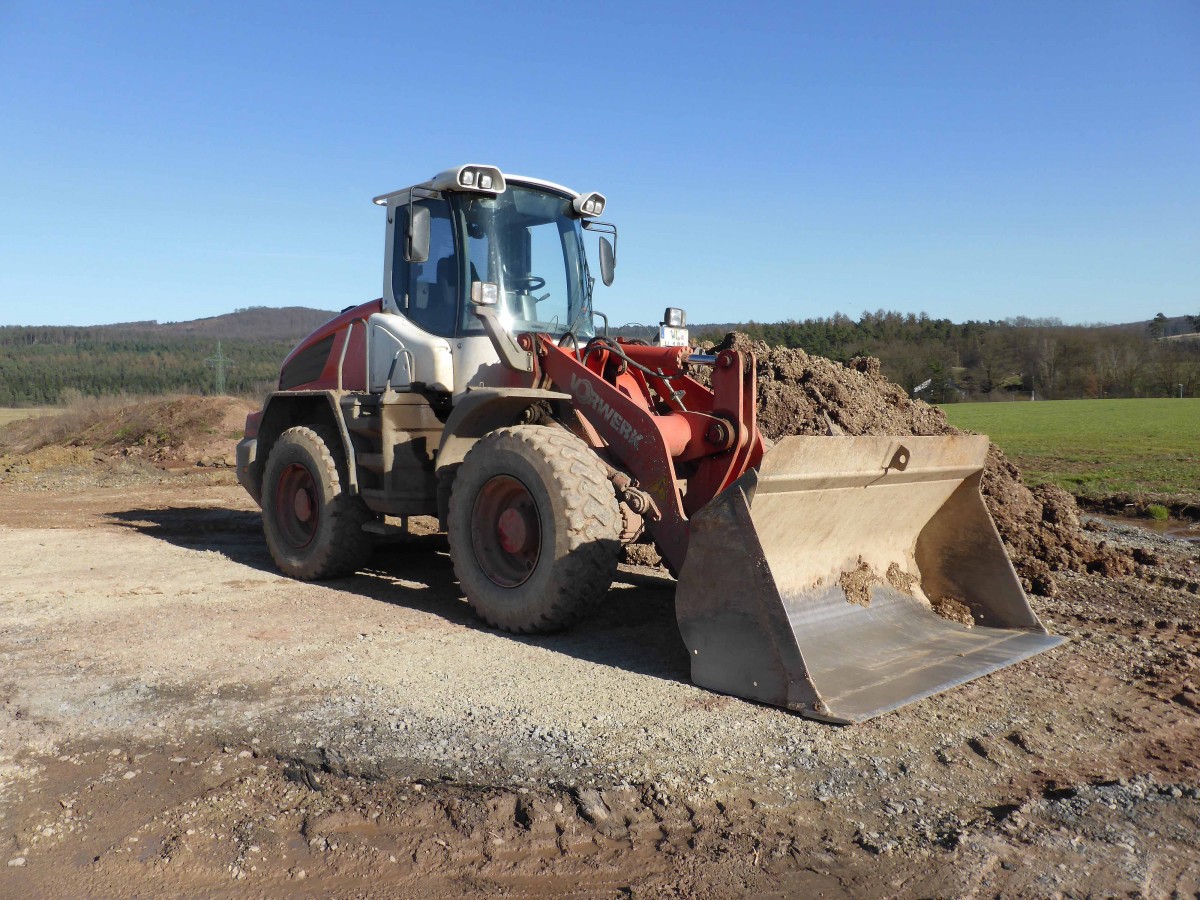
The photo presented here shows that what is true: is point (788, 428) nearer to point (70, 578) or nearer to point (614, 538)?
point (614, 538)

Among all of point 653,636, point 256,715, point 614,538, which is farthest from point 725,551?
point 256,715

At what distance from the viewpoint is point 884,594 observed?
5.65m

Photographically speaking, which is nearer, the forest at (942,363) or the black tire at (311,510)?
the black tire at (311,510)

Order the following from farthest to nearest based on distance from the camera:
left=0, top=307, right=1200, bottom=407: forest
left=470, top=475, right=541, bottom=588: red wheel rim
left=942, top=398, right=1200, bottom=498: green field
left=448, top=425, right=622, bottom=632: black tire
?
left=0, top=307, right=1200, bottom=407: forest, left=942, top=398, right=1200, bottom=498: green field, left=470, top=475, right=541, bottom=588: red wheel rim, left=448, top=425, right=622, bottom=632: black tire

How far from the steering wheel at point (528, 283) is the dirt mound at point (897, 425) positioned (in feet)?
7.11

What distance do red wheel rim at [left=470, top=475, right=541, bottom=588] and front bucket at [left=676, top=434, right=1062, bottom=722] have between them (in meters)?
1.23

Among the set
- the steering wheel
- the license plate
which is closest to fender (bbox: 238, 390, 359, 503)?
the steering wheel

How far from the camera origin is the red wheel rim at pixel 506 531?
5.68 m

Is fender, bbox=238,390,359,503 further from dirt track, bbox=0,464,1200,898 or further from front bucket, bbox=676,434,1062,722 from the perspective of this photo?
front bucket, bbox=676,434,1062,722

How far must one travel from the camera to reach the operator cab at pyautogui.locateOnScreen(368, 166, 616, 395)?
6.66m

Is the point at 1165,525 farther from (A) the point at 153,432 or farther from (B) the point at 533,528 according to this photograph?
(A) the point at 153,432

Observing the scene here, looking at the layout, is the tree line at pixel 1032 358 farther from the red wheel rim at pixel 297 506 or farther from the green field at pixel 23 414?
the red wheel rim at pixel 297 506

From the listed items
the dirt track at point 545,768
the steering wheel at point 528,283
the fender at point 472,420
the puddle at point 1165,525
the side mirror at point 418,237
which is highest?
the side mirror at point 418,237

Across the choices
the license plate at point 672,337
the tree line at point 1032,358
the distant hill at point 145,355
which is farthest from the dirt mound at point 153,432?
the tree line at point 1032,358
